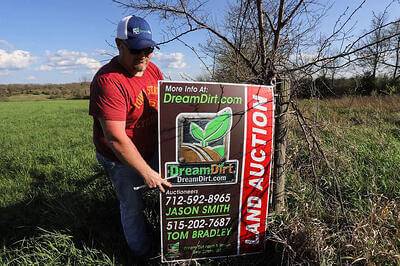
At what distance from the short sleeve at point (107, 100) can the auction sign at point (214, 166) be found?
0.98ft

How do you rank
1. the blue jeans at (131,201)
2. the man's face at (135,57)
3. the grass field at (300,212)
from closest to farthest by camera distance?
the man's face at (135,57) < the grass field at (300,212) < the blue jeans at (131,201)

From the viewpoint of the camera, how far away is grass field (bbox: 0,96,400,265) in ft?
10.5

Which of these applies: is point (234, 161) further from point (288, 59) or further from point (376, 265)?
point (376, 265)

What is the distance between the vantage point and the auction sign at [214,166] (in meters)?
3.10

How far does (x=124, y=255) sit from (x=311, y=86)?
2.24 m

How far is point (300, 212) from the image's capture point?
12.1 ft

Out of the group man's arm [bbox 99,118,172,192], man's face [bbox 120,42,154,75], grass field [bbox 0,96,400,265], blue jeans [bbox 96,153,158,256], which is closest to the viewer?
man's arm [bbox 99,118,172,192]

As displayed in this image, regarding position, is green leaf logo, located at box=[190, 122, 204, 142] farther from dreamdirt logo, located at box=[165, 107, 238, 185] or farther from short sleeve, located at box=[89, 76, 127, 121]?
short sleeve, located at box=[89, 76, 127, 121]

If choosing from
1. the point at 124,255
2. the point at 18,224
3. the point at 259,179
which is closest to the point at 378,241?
the point at 259,179

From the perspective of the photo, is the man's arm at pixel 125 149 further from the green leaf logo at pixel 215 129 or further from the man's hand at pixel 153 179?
the green leaf logo at pixel 215 129

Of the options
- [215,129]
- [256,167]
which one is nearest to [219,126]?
[215,129]

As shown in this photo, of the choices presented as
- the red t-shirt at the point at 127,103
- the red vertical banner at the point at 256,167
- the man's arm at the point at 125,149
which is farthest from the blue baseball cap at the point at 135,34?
the red vertical banner at the point at 256,167

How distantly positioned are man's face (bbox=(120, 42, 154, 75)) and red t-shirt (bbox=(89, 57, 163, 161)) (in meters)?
0.08

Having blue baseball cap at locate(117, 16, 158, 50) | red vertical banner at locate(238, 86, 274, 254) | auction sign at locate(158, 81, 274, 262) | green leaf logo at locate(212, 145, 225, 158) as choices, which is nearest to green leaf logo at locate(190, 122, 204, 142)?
auction sign at locate(158, 81, 274, 262)
